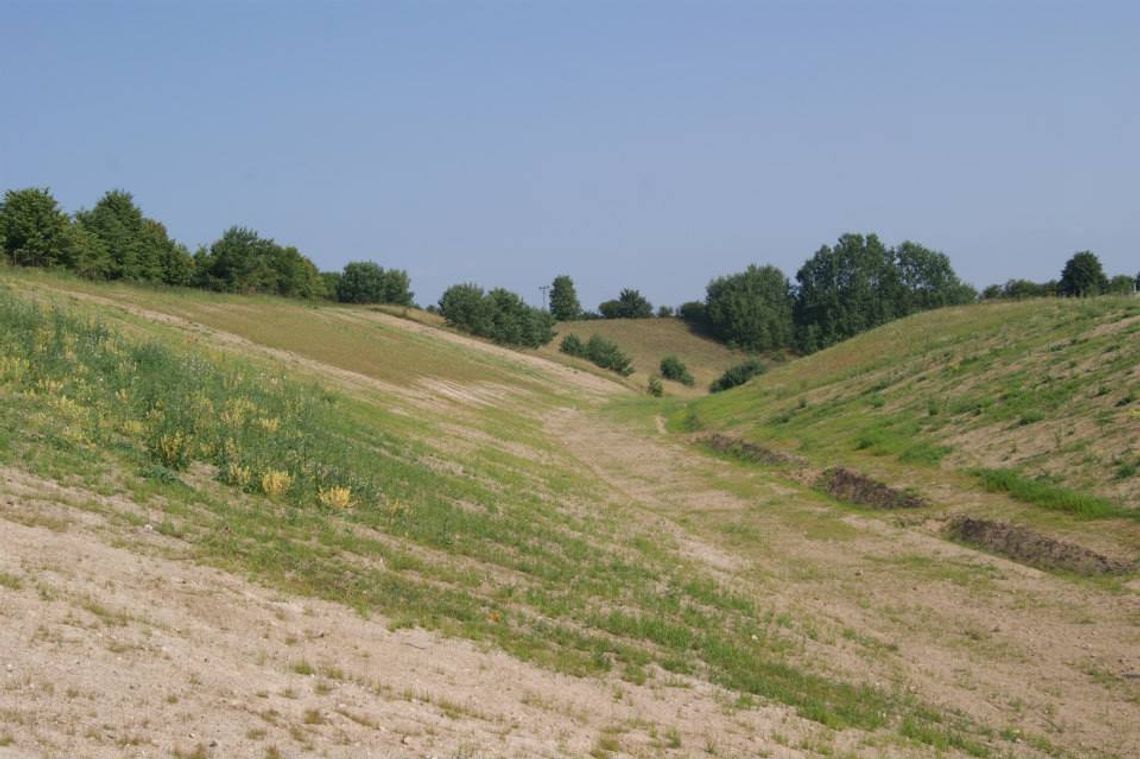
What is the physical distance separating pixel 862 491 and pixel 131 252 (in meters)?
70.4

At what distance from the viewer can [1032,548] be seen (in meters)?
24.2

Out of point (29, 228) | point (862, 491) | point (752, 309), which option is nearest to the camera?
point (862, 491)

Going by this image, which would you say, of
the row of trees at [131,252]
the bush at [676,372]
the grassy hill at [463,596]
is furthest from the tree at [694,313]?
the grassy hill at [463,596]

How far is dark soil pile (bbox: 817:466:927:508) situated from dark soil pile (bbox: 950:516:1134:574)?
3.34 metres

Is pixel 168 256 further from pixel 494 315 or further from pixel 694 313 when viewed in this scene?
pixel 694 313

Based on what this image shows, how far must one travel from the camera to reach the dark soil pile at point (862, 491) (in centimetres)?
3105

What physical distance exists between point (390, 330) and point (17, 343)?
77.0m

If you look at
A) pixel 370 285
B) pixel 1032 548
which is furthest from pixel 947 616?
pixel 370 285

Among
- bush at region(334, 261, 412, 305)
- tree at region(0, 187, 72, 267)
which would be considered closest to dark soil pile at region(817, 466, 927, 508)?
tree at region(0, 187, 72, 267)

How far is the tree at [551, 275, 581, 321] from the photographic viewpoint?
19675cm

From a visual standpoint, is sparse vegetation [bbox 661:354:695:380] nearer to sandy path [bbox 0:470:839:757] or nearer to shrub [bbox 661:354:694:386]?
shrub [bbox 661:354:694:386]

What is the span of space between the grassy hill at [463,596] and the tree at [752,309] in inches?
5044

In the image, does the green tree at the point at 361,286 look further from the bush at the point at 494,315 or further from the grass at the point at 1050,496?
the grass at the point at 1050,496

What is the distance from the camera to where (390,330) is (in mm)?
99562
